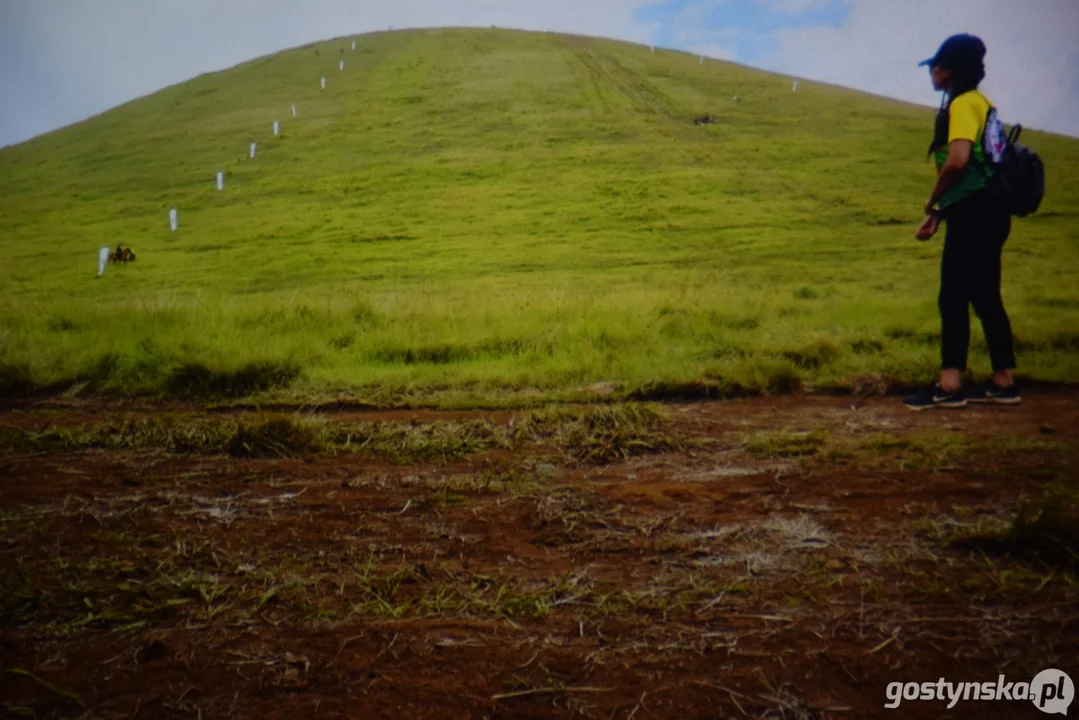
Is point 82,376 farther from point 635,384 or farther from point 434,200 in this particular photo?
point 434,200

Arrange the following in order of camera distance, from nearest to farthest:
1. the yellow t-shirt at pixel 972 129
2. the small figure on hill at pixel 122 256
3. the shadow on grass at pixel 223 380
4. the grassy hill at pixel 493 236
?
the yellow t-shirt at pixel 972 129
the shadow on grass at pixel 223 380
the grassy hill at pixel 493 236
the small figure on hill at pixel 122 256

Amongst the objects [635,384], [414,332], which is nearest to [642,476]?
[635,384]

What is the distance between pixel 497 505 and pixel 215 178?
34.9 m

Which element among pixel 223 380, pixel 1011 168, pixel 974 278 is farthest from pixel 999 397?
pixel 223 380

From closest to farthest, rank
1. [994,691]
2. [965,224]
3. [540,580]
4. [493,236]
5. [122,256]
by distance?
[994,691] < [540,580] < [965,224] < [122,256] < [493,236]

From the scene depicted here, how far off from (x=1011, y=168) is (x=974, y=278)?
850 mm

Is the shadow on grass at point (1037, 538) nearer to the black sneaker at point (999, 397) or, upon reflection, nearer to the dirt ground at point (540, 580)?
the dirt ground at point (540, 580)

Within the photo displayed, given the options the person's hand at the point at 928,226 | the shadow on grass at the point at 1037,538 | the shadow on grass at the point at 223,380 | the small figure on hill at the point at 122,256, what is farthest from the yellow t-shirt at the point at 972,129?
the small figure on hill at the point at 122,256

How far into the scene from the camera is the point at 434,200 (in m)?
25.8

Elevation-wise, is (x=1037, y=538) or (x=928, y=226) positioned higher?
(x=928, y=226)

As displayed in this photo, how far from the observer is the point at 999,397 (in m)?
4.89

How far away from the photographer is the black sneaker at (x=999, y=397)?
4871 millimetres

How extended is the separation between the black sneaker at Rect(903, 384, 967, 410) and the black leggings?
22cm

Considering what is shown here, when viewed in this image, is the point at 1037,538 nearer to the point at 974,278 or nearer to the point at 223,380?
the point at 974,278
